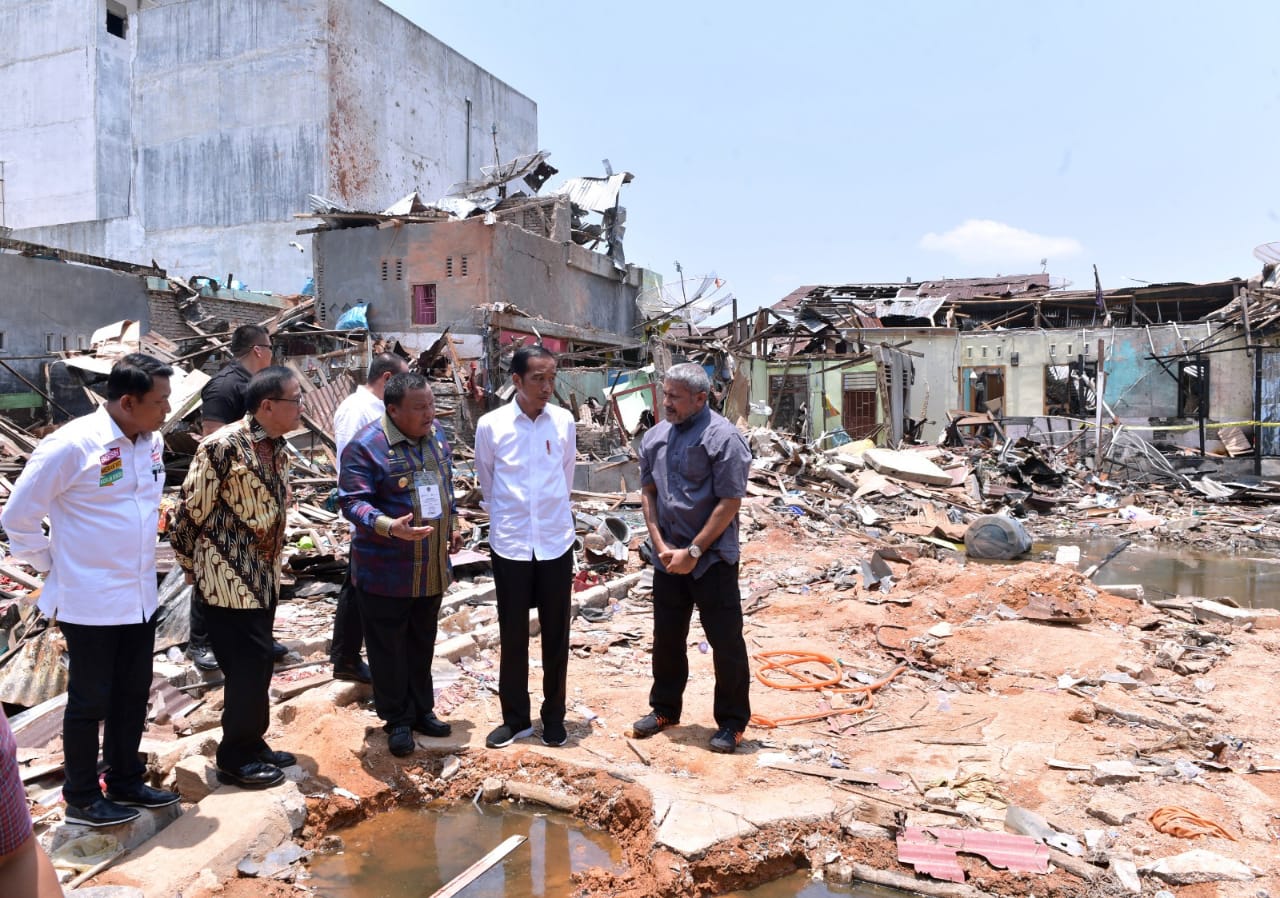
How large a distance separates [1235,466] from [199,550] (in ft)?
58.4

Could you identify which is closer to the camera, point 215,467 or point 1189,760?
point 215,467

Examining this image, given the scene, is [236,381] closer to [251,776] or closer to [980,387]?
[251,776]

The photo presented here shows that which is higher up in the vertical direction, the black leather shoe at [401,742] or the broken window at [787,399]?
the broken window at [787,399]

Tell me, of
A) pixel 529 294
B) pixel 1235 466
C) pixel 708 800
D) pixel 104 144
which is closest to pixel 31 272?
pixel 529 294

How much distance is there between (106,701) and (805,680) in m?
3.72

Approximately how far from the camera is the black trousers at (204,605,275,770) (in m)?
3.46

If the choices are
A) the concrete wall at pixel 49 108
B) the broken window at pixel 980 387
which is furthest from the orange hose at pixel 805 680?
the concrete wall at pixel 49 108

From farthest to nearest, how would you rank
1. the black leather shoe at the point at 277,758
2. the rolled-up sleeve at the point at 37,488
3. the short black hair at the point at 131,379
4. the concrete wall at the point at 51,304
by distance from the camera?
the concrete wall at the point at 51,304
the black leather shoe at the point at 277,758
the short black hair at the point at 131,379
the rolled-up sleeve at the point at 37,488

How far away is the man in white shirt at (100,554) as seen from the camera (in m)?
3.06

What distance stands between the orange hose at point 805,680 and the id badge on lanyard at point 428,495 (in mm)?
2009

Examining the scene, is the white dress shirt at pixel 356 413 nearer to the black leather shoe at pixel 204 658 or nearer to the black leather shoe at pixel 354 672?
the black leather shoe at pixel 354 672

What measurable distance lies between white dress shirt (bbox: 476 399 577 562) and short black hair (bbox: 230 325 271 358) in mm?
1549

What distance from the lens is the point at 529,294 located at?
24047 millimetres

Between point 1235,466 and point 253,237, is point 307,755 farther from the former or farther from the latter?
point 253,237
